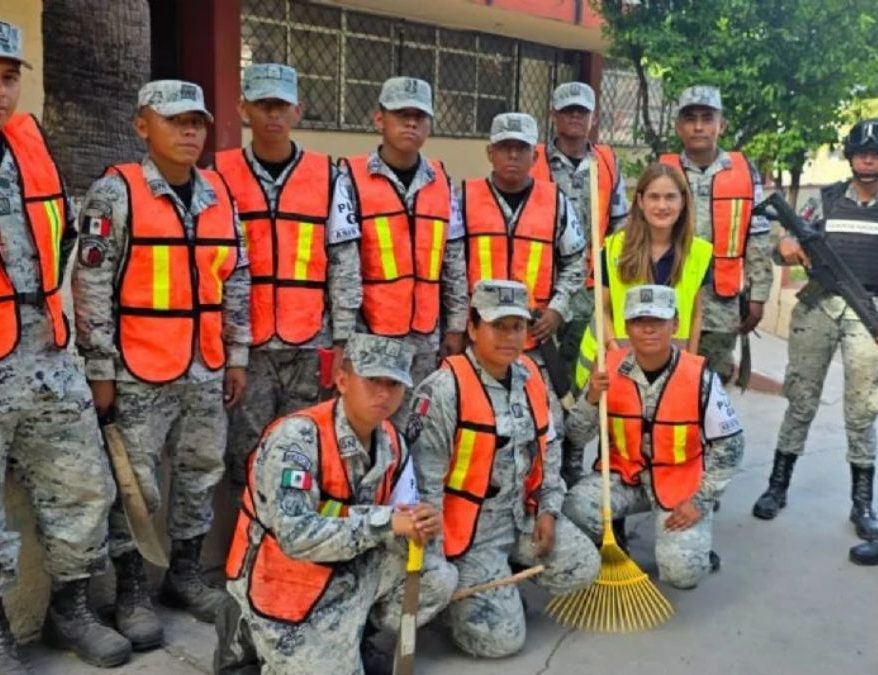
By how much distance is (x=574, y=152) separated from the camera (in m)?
4.93

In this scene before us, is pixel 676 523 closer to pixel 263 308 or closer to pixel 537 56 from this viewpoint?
pixel 263 308

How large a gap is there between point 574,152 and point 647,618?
7.60ft

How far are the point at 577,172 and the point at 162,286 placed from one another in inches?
93.6

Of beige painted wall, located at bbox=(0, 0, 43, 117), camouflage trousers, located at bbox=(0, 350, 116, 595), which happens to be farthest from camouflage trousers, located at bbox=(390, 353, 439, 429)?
beige painted wall, located at bbox=(0, 0, 43, 117)

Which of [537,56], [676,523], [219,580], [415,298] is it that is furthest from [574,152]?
[537,56]

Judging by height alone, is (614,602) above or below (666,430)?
below

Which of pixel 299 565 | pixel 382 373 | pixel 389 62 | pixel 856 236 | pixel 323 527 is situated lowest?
pixel 299 565

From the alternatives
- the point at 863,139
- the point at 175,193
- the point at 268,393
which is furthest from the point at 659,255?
the point at 175,193

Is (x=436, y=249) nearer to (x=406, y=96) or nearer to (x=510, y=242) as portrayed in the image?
(x=510, y=242)

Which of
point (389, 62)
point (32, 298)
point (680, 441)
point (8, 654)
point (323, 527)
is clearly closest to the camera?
point (323, 527)

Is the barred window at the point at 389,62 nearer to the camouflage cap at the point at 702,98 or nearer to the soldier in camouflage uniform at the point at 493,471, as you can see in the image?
the camouflage cap at the point at 702,98

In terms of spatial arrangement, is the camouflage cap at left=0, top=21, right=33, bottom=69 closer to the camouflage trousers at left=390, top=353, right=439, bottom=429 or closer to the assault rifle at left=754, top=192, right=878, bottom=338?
the camouflage trousers at left=390, top=353, right=439, bottom=429

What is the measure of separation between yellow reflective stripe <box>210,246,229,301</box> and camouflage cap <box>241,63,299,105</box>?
64 centimetres

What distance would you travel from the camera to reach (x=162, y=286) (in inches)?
127
